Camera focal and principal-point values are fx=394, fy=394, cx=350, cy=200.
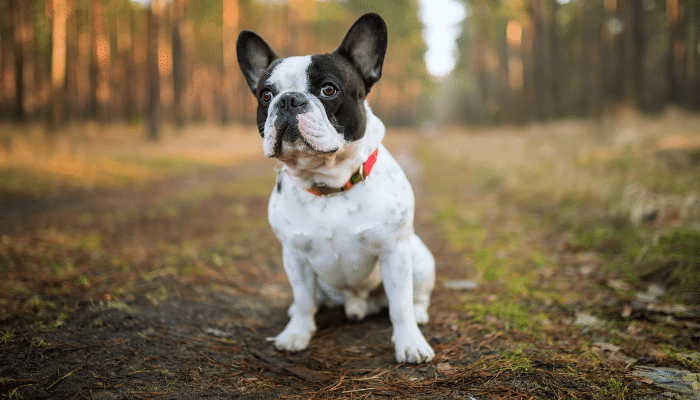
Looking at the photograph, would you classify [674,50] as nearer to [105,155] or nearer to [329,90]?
[329,90]

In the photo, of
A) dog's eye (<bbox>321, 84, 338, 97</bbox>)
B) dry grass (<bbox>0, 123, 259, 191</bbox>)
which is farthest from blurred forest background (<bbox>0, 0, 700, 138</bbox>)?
dog's eye (<bbox>321, 84, 338, 97</bbox>)

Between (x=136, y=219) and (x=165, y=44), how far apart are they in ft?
66.6

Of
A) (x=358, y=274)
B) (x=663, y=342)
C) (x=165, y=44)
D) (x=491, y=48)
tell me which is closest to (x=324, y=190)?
(x=358, y=274)

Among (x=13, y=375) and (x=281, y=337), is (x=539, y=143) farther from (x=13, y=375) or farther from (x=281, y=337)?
(x=13, y=375)

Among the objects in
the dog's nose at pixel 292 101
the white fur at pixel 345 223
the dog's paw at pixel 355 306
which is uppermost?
the dog's nose at pixel 292 101

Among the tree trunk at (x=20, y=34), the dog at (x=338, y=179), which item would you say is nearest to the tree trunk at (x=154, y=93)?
the tree trunk at (x=20, y=34)

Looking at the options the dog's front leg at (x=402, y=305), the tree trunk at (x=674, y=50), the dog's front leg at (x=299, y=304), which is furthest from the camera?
the tree trunk at (x=674, y=50)

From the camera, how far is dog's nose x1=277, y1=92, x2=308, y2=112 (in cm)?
214

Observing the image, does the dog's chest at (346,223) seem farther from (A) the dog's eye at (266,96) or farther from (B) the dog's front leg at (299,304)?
(A) the dog's eye at (266,96)

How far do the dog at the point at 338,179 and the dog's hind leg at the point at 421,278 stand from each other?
432 mm

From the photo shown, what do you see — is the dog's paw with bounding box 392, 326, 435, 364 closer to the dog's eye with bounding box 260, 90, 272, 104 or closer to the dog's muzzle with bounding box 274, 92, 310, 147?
the dog's muzzle with bounding box 274, 92, 310, 147

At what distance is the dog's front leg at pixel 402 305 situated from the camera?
2.35 m

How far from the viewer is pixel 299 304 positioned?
8.60ft

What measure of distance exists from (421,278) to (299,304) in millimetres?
903
